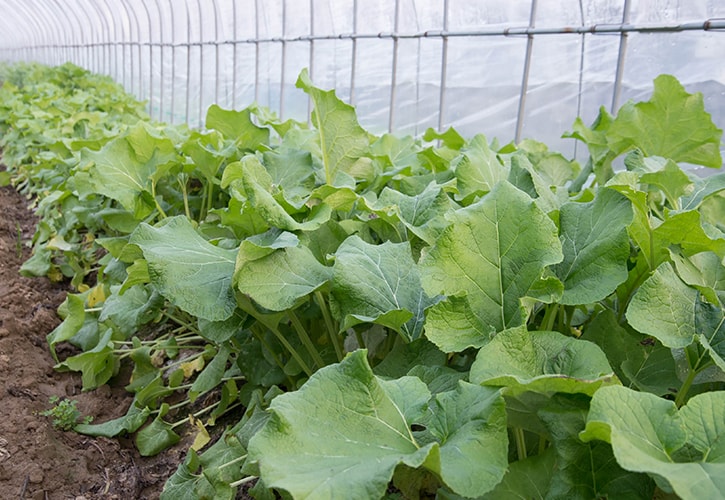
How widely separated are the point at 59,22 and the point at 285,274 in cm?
2161

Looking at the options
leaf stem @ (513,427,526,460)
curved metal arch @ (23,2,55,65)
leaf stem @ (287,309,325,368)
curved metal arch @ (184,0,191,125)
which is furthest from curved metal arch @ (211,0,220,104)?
curved metal arch @ (23,2,55,65)

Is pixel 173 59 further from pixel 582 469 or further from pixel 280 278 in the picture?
pixel 582 469

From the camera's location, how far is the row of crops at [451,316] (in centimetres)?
71

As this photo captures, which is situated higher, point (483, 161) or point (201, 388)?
point (483, 161)

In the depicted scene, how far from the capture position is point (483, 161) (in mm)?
1464

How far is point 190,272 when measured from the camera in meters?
1.13

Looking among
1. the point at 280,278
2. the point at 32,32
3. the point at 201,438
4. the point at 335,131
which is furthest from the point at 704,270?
the point at 32,32

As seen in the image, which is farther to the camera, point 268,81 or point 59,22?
point 59,22

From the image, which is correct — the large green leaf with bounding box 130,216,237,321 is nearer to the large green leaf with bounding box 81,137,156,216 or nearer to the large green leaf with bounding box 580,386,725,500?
the large green leaf with bounding box 580,386,725,500

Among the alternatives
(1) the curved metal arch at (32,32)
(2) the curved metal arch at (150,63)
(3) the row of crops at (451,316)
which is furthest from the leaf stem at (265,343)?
(1) the curved metal arch at (32,32)

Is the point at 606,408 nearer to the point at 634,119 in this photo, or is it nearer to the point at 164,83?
the point at 634,119

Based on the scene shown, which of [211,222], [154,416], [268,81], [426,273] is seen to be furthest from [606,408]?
[268,81]

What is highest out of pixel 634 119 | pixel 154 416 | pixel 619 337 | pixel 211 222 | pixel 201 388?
pixel 634 119

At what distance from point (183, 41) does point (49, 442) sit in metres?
9.43
